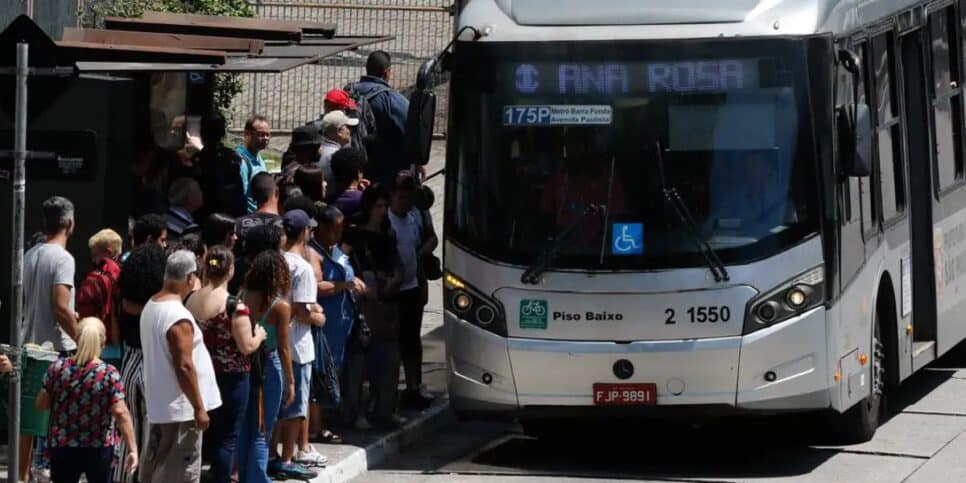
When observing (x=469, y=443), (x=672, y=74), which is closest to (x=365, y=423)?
(x=469, y=443)

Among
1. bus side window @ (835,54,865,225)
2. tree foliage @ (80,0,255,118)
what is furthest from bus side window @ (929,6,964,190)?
tree foliage @ (80,0,255,118)

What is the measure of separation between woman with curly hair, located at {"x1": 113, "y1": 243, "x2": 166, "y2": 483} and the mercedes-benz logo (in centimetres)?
296

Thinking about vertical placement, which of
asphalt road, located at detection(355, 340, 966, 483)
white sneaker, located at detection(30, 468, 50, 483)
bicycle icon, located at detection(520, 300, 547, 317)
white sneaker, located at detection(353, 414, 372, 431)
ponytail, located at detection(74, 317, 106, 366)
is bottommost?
asphalt road, located at detection(355, 340, 966, 483)

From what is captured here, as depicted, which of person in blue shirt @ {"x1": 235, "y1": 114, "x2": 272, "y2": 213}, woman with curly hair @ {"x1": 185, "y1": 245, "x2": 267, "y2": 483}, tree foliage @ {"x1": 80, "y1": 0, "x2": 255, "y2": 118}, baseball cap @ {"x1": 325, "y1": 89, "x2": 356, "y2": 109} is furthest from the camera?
tree foliage @ {"x1": 80, "y1": 0, "x2": 255, "y2": 118}

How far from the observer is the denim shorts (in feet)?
37.2

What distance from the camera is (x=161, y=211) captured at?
41.2ft

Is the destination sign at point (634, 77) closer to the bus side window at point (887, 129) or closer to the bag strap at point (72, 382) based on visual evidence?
the bus side window at point (887, 129)

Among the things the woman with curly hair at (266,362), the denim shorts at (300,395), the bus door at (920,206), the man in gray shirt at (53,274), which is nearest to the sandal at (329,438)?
the denim shorts at (300,395)

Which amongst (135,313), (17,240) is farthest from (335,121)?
(17,240)

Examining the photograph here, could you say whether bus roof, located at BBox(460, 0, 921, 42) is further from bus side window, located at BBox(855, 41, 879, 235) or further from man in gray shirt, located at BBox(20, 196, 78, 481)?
man in gray shirt, located at BBox(20, 196, 78, 481)

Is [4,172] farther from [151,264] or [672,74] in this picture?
[672,74]

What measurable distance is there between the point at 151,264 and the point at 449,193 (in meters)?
2.70

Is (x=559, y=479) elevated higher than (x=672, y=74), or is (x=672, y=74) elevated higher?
(x=672, y=74)

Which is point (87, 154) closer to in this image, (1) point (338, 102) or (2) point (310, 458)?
(2) point (310, 458)
